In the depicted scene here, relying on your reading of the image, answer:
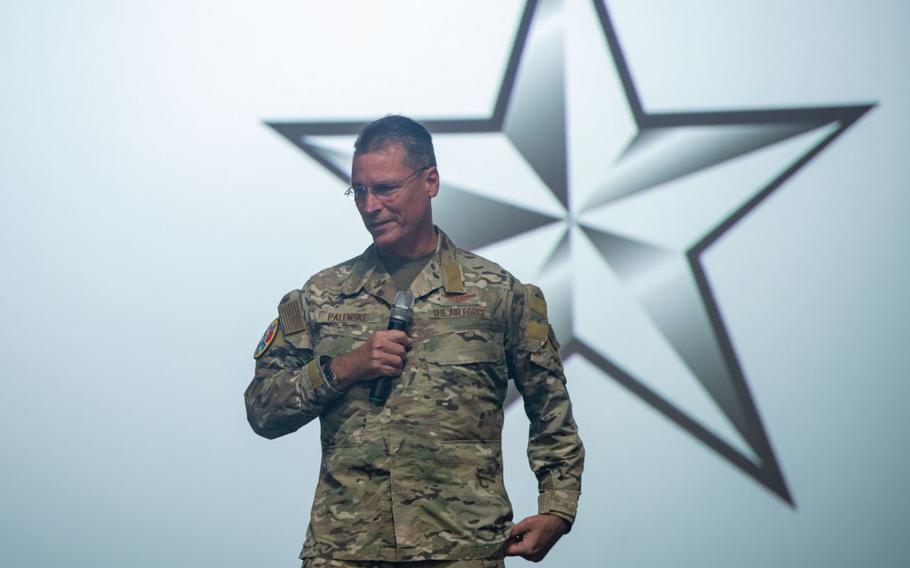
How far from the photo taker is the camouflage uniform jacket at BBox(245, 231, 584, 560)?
1821mm

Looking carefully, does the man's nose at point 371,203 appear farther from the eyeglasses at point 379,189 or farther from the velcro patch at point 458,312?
the velcro patch at point 458,312

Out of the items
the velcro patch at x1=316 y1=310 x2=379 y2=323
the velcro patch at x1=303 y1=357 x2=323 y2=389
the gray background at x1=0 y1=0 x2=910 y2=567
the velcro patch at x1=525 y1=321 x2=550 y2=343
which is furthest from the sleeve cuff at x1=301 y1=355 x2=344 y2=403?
the gray background at x1=0 y1=0 x2=910 y2=567

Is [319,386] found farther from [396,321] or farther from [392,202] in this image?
[392,202]

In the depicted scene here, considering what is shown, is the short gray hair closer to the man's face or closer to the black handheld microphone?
the man's face

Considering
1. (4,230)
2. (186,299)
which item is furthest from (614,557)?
(4,230)

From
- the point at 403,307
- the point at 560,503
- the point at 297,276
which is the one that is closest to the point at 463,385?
the point at 403,307

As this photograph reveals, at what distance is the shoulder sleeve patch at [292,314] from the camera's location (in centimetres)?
198

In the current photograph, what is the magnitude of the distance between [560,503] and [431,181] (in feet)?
2.04

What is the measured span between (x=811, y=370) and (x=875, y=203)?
511 mm

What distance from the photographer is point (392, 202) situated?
198 cm

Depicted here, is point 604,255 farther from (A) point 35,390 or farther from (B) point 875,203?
(A) point 35,390

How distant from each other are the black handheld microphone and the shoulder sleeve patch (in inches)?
7.1

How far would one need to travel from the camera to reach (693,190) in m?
3.13

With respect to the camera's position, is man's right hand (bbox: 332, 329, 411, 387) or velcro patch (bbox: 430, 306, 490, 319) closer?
man's right hand (bbox: 332, 329, 411, 387)
